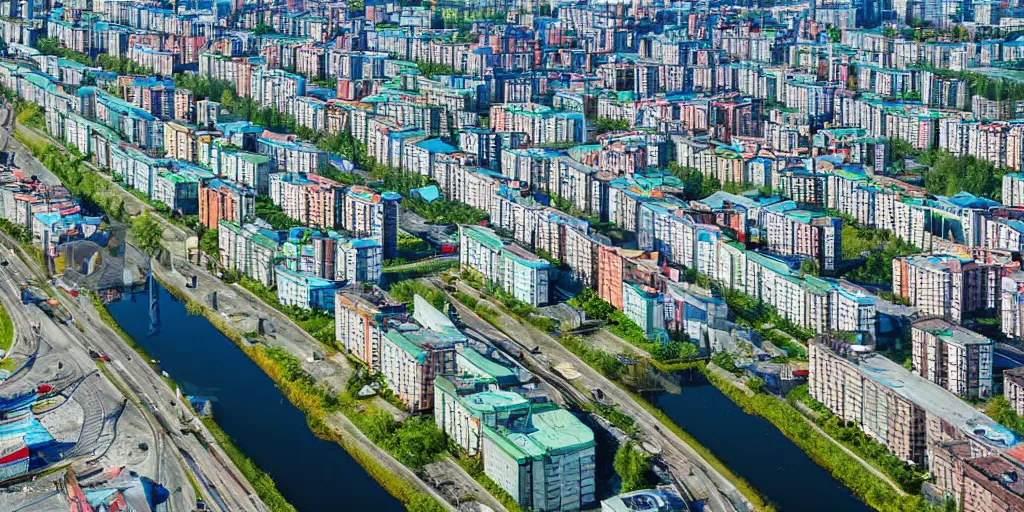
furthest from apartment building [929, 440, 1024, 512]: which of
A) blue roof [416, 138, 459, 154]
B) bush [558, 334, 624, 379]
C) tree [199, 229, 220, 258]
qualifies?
blue roof [416, 138, 459, 154]

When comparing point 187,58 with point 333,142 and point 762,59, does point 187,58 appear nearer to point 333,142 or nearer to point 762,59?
point 333,142

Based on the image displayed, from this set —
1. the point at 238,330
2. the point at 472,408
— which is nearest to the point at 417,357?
the point at 472,408

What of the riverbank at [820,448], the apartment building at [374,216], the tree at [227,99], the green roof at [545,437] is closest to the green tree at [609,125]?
the tree at [227,99]

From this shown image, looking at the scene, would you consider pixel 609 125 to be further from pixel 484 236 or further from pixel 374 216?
pixel 484 236

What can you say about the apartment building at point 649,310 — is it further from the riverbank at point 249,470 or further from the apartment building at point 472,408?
the riverbank at point 249,470

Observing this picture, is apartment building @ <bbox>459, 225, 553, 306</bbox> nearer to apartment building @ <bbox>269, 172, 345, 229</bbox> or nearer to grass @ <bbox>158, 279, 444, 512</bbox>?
apartment building @ <bbox>269, 172, 345, 229</bbox>
